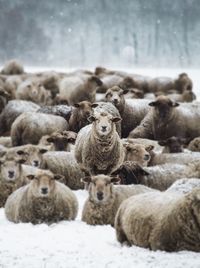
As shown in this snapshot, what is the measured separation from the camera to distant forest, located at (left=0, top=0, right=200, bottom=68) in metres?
57.0

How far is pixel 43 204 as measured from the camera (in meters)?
12.0

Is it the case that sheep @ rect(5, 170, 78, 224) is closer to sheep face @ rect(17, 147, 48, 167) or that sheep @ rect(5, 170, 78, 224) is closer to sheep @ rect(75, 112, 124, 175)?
sheep @ rect(75, 112, 124, 175)

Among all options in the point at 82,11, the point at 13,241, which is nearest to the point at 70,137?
the point at 13,241

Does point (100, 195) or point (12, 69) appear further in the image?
point (12, 69)

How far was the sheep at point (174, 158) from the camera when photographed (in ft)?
52.3

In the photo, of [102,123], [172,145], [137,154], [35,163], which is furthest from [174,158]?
[102,123]

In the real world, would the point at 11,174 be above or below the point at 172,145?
below

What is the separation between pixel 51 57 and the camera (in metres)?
59.7

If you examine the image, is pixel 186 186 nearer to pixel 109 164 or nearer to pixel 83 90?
pixel 109 164

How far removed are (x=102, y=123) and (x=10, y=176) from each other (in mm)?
1638

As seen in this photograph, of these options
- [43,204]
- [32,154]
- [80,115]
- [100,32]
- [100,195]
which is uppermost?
[100,32]

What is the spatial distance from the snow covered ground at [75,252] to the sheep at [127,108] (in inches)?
322

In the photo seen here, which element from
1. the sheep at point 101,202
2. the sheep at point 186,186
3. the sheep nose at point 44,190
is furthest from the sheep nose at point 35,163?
the sheep at point 186,186

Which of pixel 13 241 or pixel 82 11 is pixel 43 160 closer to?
pixel 13 241
